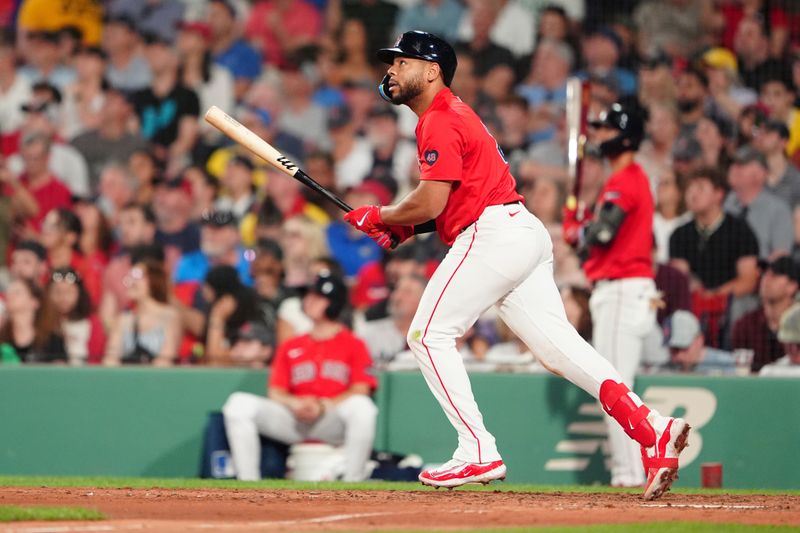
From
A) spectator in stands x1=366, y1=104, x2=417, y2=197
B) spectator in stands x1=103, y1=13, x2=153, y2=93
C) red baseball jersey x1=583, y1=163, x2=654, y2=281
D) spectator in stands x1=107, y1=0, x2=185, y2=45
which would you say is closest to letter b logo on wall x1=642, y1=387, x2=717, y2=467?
red baseball jersey x1=583, y1=163, x2=654, y2=281

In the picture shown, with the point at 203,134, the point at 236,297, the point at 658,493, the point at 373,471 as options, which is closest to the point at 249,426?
the point at 373,471

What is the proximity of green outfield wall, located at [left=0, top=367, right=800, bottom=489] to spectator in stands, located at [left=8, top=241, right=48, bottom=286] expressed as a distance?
120cm

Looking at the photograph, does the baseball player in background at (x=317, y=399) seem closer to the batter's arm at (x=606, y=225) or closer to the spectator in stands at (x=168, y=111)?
the batter's arm at (x=606, y=225)

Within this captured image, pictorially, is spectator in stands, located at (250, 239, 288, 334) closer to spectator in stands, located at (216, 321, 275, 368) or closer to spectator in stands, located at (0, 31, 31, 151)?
spectator in stands, located at (216, 321, 275, 368)

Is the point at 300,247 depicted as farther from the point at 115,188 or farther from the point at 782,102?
the point at 782,102

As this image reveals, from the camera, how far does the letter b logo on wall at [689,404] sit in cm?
859

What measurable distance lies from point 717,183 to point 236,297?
3.60m

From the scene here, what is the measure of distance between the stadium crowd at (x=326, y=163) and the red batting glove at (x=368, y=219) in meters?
3.15

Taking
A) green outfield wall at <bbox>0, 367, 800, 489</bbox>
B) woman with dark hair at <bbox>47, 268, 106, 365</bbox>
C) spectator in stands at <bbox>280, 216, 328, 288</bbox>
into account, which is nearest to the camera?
green outfield wall at <bbox>0, 367, 800, 489</bbox>

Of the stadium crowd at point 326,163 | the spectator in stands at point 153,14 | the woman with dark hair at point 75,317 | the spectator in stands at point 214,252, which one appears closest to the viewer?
the stadium crowd at point 326,163

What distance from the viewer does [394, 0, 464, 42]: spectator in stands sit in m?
12.3

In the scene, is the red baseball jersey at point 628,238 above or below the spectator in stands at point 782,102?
below

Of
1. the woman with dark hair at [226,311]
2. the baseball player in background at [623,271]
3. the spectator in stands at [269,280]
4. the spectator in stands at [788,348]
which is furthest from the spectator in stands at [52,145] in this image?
the spectator in stands at [788,348]

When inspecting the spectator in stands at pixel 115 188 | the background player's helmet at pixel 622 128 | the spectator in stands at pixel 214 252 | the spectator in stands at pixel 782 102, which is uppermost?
the spectator in stands at pixel 782 102
